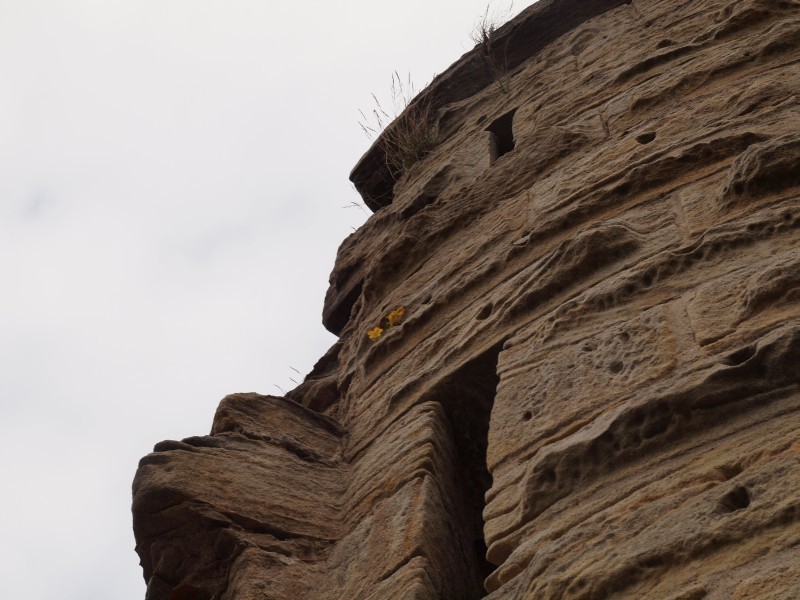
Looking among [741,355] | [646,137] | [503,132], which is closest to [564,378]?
[741,355]

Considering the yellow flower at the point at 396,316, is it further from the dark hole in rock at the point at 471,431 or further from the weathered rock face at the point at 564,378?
the dark hole in rock at the point at 471,431

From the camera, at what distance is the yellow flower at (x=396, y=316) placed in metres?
5.68

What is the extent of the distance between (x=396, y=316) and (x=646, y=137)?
4.24 feet

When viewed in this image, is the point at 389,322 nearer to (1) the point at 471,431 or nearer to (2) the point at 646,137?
(1) the point at 471,431

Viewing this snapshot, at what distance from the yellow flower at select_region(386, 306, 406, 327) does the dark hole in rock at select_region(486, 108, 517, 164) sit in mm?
1659

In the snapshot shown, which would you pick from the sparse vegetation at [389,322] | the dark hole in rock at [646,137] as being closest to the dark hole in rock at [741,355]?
the dark hole in rock at [646,137]

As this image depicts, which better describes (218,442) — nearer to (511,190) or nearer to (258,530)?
(258,530)

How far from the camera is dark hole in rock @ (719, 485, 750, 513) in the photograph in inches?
115

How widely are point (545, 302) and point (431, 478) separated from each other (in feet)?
2.35

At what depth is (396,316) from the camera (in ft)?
18.7

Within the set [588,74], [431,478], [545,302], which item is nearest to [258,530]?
[431,478]

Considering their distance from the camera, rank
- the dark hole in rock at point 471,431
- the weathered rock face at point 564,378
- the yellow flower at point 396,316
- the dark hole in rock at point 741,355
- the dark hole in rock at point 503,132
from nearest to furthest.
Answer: the weathered rock face at point 564,378, the dark hole in rock at point 741,355, the dark hole in rock at point 471,431, the yellow flower at point 396,316, the dark hole in rock at point 503,132

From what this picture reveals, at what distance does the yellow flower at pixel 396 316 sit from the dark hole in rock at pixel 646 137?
4.02 feet

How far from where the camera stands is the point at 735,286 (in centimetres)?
378
